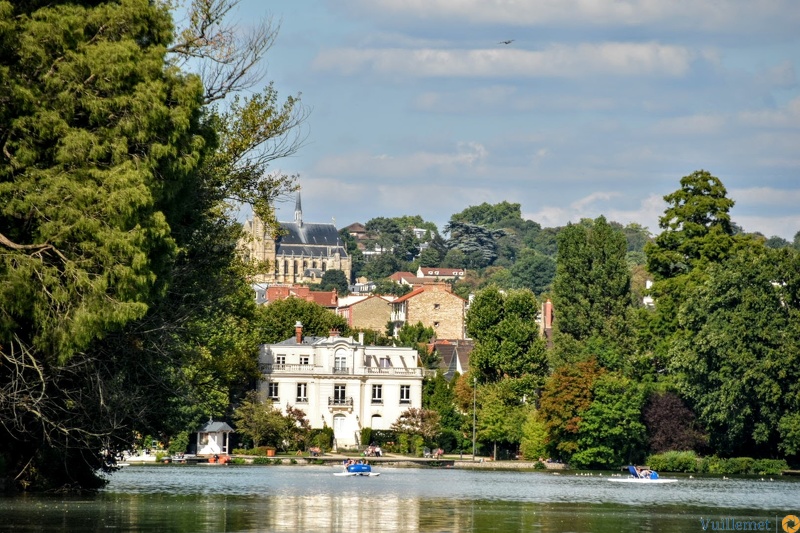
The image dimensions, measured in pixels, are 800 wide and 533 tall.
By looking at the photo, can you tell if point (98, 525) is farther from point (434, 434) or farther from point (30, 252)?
point (434, 434)

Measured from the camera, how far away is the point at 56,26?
26.3 meters

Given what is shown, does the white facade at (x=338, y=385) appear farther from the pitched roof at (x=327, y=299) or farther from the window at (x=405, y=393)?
the pitched roof at (x=327, y=299)

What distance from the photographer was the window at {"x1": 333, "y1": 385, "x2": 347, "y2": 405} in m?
97.6

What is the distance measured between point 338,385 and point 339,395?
720 mm

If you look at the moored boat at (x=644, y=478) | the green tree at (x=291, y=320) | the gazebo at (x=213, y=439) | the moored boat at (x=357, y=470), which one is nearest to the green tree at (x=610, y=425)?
the moored boat at (x=644, y=478)

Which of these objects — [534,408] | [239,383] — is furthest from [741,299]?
[239,383]

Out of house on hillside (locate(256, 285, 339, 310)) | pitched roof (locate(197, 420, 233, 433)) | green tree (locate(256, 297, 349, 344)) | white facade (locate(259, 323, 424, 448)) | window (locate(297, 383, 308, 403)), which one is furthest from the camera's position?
house on hillside (locate(256, 285, 339, 310))

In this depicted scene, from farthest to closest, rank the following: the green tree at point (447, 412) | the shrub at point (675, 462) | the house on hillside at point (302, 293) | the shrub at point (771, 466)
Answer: the house on hillside at point (302, 293)
the green tree at point (447, 412)
the shrub at point (675, 462)
the shrub at point (771, 466)

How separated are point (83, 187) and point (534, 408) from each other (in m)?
61.4

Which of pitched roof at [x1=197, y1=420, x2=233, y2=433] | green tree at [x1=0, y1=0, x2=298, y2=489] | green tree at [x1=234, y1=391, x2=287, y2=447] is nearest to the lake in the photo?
green tree at [x1=0, y1=0, x2=298, y2=489]

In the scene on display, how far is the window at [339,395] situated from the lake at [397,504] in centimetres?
3290

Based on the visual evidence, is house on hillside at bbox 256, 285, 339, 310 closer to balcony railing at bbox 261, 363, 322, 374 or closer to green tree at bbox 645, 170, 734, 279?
balcony railing at bbox 261, 363, 322, 374

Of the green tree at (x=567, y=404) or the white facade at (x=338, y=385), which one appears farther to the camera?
the white facade at (x=338, y=385)

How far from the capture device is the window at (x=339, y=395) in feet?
320
